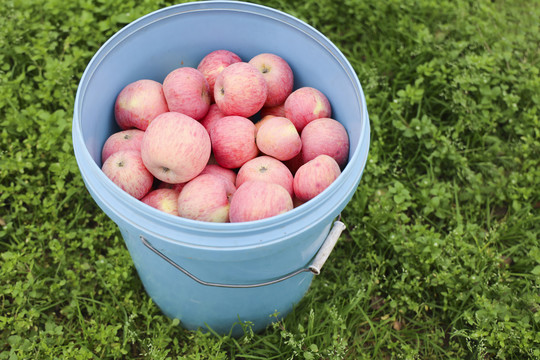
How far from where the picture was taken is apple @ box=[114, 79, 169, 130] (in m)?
2.10

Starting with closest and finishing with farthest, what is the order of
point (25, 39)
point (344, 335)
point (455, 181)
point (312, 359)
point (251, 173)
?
1. point (251, 173)
2. point (312, 359)
3. point (344, 335)
4. point (455, 181)
5. point (25, 39)

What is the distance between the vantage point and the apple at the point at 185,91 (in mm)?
2078

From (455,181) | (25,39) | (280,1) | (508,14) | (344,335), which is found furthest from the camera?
(508,14)

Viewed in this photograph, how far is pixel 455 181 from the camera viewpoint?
300cm

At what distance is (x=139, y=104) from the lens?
2.09m

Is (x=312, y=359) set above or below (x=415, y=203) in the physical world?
below

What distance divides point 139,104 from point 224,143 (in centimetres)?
44

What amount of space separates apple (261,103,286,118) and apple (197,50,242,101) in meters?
0.29

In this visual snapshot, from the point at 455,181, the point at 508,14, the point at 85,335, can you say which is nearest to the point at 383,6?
the point at 508,14

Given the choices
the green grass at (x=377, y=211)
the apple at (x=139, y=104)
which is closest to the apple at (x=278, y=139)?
the apple at (x=139, y=104)

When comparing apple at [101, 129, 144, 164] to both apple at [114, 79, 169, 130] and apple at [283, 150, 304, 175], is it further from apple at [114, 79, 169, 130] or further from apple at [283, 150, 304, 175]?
apple at [283, 150, 304, 175]

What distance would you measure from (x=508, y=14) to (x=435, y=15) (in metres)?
0.79

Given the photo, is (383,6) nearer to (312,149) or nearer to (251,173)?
(312,149)

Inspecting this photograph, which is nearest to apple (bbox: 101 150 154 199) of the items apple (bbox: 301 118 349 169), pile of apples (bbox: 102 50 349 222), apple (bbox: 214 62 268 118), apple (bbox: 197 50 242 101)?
pile of apples (bbox: 102 50 349 222)
